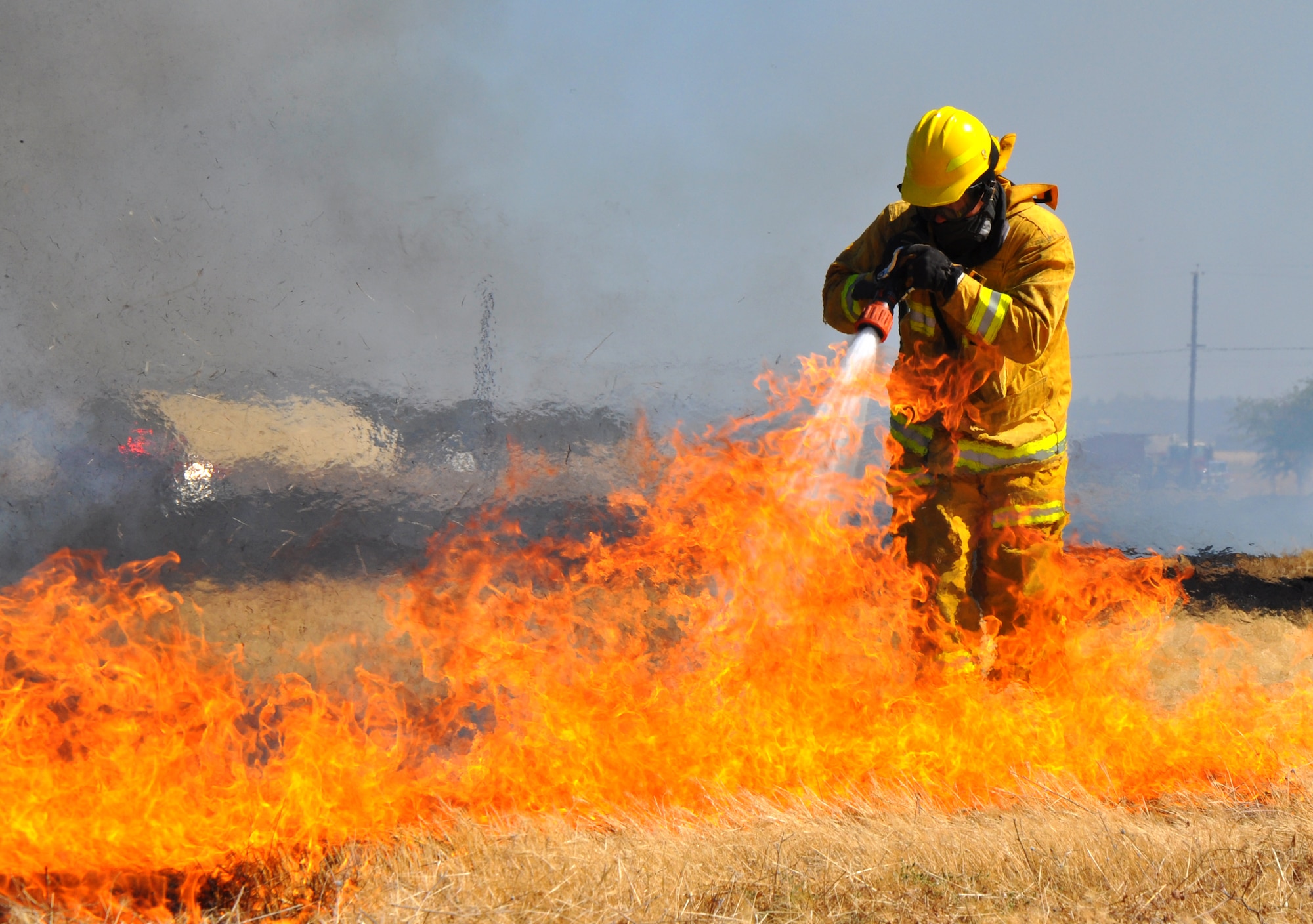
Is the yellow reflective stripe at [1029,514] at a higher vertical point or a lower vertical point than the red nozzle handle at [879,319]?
lower

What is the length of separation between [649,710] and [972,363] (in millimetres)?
2062

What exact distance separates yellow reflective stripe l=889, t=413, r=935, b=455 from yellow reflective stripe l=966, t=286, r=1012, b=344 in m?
0.68

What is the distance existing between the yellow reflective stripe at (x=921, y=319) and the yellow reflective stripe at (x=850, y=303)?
1.00 ft

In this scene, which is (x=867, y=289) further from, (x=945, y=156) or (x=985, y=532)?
(x=985, y=532)

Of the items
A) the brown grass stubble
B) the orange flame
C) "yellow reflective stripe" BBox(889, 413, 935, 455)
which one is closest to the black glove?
the orange flame

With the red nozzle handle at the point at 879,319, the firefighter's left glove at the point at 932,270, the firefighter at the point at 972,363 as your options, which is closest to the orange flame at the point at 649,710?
A: the firefighter at the point at 972,363

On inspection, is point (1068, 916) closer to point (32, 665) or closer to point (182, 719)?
point (182, 719)

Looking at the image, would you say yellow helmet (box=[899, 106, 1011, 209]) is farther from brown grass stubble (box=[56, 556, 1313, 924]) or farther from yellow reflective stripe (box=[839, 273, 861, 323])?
brown grass stubble (box=[56, 556, 1313, 924])

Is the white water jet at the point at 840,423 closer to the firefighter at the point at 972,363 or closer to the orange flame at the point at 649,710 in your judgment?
the orange flame at the point at 649,710

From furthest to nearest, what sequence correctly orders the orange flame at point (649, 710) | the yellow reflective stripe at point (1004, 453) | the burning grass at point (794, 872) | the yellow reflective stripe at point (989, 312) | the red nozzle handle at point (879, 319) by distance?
the yellow reflective stripe at point (1004, 453)
the red nozzle handle at point (879, 319)
the yellow reflective stripe at point (989, 312)
the orange flame at point (649, 710)
the burning grass at point (794, 872)

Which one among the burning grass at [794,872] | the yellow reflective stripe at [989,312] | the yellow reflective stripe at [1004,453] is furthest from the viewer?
the yellow reflective stripe at [1004,453]

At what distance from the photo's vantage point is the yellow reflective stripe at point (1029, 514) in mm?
4016

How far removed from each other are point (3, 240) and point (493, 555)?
4758 mm

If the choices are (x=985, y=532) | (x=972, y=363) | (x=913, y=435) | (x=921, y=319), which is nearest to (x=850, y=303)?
(x=921, y=319)
